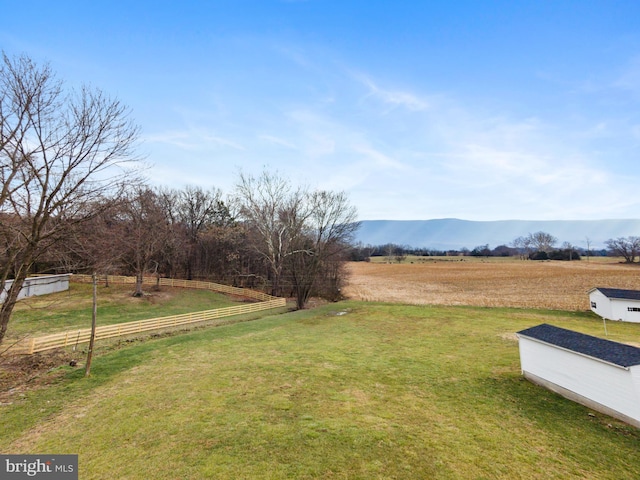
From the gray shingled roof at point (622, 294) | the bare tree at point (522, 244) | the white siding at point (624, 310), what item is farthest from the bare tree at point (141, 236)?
the bare tree at point (522, 244)

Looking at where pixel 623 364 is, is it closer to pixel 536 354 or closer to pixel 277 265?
pixel 536 354

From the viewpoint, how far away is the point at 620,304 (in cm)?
1961

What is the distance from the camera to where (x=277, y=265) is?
3184 centimetres

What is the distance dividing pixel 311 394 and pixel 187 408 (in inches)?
136

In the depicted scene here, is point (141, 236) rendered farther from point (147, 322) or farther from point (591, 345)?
point (591, 345)

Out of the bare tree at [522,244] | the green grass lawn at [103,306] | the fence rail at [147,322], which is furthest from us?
the bare tree at [522,244]

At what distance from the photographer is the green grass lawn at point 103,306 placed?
56.7 ft

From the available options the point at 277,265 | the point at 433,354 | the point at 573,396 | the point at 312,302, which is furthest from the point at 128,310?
the point at 573,396

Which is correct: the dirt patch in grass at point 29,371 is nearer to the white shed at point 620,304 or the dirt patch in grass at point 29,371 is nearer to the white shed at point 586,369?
the white shed at point 586,369

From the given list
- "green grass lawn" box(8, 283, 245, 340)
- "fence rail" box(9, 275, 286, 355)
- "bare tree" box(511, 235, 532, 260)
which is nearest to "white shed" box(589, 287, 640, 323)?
"fence rail" box(9, 275, 286, 355)

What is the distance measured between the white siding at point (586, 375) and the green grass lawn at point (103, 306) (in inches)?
741

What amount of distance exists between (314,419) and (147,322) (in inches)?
577

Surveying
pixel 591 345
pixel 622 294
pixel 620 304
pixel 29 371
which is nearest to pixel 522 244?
pixel 622 294

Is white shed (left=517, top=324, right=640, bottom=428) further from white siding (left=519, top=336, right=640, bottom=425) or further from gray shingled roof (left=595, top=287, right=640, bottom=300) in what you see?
gray shingled roof (left=595, top=287, right=640, bottom=300)
